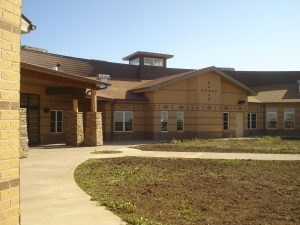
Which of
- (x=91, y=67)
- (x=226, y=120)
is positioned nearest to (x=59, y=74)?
(x=91, y=67)

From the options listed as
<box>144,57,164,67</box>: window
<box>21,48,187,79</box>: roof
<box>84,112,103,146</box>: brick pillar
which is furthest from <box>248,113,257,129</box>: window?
<box>84,112,103,146</box>: brick pillar

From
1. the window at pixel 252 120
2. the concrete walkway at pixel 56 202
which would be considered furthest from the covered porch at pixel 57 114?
the window at pixel 252 120

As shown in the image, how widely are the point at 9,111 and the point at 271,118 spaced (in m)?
32.9

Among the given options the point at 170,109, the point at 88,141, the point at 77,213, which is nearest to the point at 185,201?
the point at 77,213

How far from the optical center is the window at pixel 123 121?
2603cm

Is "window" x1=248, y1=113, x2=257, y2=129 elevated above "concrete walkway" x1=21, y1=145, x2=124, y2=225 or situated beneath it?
elevated above

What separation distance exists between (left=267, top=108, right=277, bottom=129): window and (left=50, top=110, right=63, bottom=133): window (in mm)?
20342

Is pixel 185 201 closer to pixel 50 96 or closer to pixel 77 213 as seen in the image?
pixel 77 213

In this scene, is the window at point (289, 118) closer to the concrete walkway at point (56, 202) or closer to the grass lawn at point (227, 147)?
the grass lawn at point (227, 147)

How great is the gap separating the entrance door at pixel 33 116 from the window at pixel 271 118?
22087 millimetres

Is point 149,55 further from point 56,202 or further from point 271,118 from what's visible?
point 56,202

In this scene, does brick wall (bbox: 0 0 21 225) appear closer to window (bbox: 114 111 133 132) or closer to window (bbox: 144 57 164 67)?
window (bbox: 114 111 133 132)

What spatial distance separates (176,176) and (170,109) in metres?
16.8

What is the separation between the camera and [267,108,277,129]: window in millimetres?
33625
